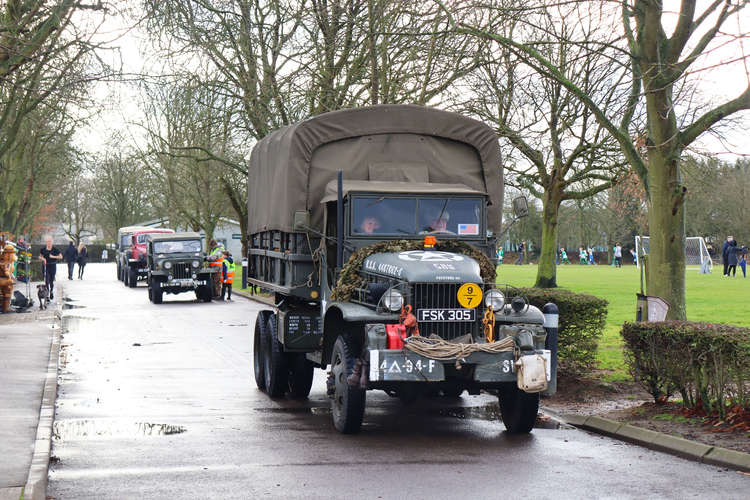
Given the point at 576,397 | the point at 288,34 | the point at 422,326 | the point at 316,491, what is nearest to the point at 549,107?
the point at 288,34

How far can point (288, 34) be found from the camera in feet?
95.4

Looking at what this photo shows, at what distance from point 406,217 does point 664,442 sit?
3563mm

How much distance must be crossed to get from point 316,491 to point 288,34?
23.4 metres

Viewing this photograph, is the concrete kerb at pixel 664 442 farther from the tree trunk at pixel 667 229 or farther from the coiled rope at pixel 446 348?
the tree trunk at pixel 667 229

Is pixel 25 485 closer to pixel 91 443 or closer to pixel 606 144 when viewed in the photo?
pixel 91 443

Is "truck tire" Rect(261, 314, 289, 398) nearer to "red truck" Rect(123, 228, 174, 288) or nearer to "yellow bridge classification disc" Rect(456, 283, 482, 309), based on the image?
"yellow bridge classification disc" Rect(456, 283, 482, 309)

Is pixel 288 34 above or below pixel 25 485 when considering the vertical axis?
above

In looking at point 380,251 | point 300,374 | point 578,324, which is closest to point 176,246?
point 300,374

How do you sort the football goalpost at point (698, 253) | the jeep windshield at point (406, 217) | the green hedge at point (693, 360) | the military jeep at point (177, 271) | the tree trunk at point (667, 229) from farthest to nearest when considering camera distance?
the football goalpost at point (698, 253), the military jeep at point (177, 271), the tree trunk at point (667, 229), the jeep windshield at point (406, 217), the green hedge at point (693, 360)

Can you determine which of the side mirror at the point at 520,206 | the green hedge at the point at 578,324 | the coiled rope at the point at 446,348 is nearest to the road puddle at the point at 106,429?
the coiled rope at the point at 446,348

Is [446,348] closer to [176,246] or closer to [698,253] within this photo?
[176,246]

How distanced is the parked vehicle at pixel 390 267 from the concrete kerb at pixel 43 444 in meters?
2.66

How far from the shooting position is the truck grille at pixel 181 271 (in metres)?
34.2

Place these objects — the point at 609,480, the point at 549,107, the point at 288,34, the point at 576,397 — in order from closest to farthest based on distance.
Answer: the point at 609,480 < the point at 576,397 < the point at 288,34 < the point at 549,107
